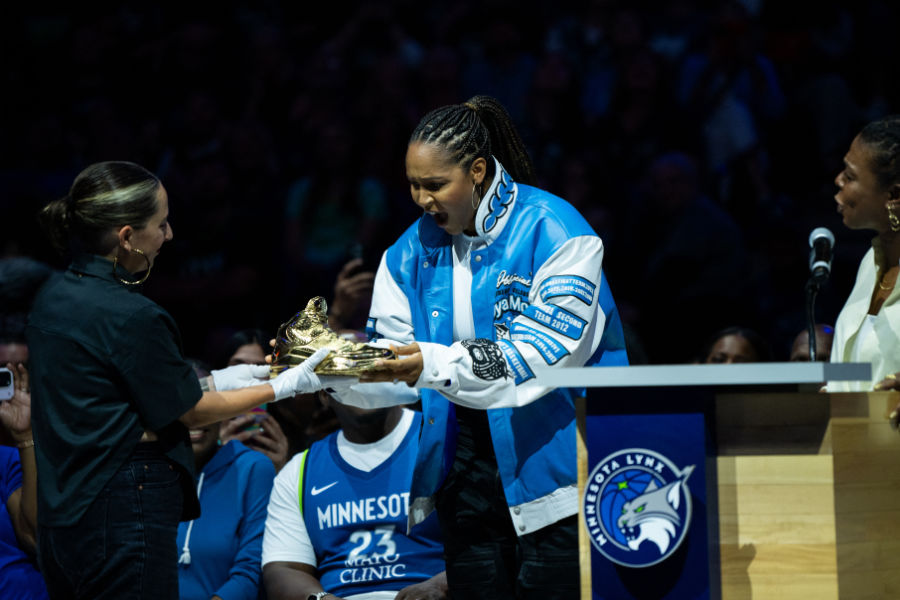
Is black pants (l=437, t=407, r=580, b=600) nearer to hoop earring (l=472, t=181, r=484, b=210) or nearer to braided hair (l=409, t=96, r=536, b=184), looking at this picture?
hoop earring (l=472, t=181, r=484, b=210)

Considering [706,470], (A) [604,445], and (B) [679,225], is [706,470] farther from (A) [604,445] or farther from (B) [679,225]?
(B) [679,225]

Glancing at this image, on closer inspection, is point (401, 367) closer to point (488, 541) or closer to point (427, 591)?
point (488, 541)

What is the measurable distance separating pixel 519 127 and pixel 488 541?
372cm

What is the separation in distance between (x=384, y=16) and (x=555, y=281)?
4368 mm

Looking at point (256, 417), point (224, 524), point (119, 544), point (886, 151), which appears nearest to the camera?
point (119, 544)

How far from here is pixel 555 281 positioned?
8.68 ft

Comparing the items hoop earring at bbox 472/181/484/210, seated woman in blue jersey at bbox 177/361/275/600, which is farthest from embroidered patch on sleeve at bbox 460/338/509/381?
seated woman in blue jersey at bbox 177/361/275/600

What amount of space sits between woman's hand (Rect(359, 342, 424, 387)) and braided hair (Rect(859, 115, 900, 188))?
1.37m

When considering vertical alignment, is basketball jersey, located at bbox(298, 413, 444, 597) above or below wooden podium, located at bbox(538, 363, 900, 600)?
below

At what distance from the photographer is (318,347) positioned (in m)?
2.76

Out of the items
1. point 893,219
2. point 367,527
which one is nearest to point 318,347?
point 367,527

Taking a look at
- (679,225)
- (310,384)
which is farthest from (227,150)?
(310,384)

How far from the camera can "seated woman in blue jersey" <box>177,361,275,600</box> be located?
150 inches

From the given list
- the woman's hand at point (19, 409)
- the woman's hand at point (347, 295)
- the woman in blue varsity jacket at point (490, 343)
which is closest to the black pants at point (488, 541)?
the woman in blue varsity jacket at point (490, 343)
